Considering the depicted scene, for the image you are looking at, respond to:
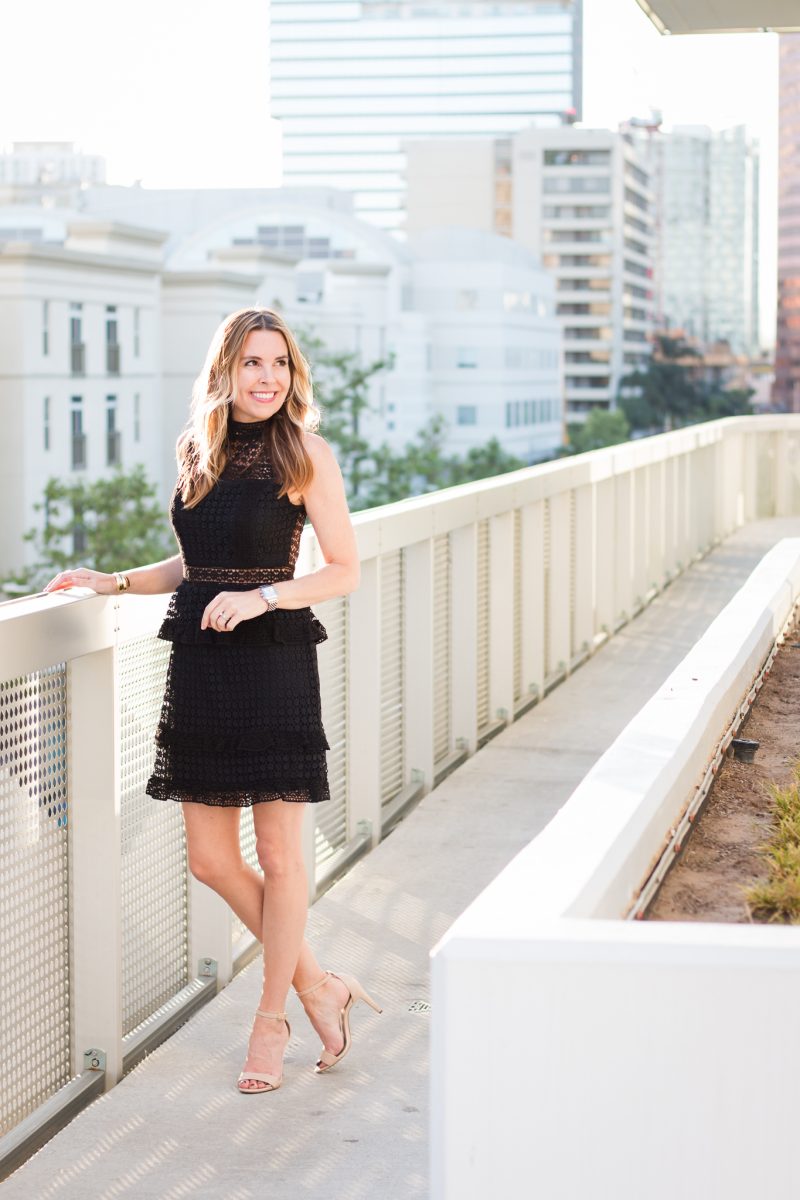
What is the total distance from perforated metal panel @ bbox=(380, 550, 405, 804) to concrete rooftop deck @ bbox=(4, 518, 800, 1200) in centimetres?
19

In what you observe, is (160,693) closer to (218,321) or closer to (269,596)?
(269,596)

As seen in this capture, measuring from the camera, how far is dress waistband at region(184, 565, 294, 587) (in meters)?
3.67

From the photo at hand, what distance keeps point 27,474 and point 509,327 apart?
71.7 metres

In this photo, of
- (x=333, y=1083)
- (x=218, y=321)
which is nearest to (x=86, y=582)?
(x=333, y=1083)

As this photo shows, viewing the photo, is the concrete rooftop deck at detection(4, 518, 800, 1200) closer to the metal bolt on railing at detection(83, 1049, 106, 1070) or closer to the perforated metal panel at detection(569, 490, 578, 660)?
the metal bolt on railing at detection(83, 1049, 106, 1070)

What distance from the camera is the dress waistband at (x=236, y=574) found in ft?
12.0

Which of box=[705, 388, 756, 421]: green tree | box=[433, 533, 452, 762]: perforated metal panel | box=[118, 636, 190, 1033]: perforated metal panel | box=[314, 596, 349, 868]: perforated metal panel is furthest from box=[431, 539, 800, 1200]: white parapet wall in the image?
box=[705, 388, 756, 421]: green tree

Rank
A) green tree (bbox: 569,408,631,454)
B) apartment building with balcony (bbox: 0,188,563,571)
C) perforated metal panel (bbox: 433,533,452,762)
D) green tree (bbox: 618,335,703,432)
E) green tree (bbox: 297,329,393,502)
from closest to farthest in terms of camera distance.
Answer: perforated metal panel (bbox: 433,533,452,762) → apartment building with balcony (bbox: 0,188,563,571) → green tree (bbox: 297,329,393,502) → green tree (bbox: 569,408,631,454) → green tree (bbox: 618,335,703,432)

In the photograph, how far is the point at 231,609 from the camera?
3525mm

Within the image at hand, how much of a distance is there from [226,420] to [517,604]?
15.7 feet

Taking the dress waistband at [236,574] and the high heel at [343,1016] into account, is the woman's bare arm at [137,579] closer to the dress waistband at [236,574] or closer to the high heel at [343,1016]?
the dress waistband at [236,574]

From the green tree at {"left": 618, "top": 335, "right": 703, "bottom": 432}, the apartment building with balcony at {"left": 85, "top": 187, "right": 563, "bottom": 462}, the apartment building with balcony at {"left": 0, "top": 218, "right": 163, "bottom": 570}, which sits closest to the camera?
the apartment building with balcony at {"left": 0, "top": 218, "right": 163, "bottom": 570}

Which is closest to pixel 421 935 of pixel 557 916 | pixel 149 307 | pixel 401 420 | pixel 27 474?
pixel 557 916

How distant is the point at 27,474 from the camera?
58.7m
